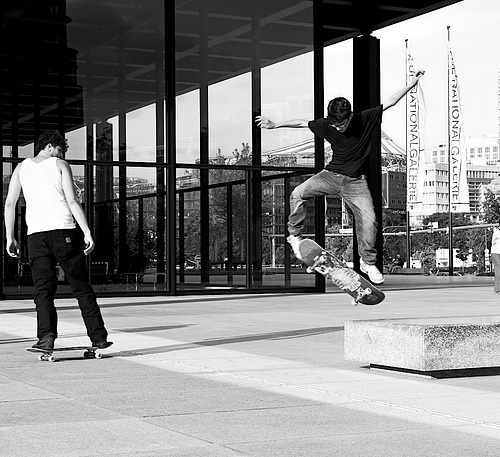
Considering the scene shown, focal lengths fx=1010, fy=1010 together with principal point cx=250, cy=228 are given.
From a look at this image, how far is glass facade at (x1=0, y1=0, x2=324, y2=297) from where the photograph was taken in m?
22.1

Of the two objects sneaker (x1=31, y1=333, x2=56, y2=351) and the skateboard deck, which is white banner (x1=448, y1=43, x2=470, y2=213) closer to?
the skateboard deck

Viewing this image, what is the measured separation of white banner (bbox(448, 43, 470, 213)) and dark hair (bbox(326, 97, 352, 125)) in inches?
1248

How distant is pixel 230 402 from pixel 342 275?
3223 millimetres

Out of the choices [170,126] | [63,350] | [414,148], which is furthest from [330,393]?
[414,148]

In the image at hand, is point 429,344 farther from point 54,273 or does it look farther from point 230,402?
point 54,273

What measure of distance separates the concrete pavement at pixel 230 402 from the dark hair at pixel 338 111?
211 cm

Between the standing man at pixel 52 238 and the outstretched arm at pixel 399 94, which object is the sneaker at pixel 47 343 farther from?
the outstretched arm at pixel 399 94

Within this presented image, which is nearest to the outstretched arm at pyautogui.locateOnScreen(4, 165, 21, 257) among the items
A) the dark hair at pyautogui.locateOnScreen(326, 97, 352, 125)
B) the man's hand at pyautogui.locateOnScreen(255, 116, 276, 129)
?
the man's hand at pyautogui.locateOnScreen(255, 116, 276, 129)

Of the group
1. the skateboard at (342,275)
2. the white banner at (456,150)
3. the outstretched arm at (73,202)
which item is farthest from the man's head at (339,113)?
the white banner at (456,150)

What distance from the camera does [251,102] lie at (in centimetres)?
2391

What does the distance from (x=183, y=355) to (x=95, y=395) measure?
2.68m

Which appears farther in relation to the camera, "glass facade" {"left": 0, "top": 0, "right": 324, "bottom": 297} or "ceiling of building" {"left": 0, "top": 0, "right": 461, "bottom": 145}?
"glass facade" {"left": 0, "top": 0, "right": 324, "bottom": 297}

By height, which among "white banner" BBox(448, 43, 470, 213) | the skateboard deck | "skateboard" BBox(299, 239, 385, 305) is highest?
"white banner" BBox(448, 43, 470, 213)

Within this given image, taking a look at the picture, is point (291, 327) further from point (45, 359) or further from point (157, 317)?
point (45, 359)
